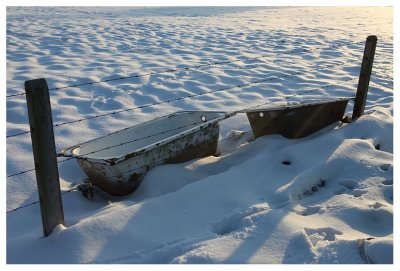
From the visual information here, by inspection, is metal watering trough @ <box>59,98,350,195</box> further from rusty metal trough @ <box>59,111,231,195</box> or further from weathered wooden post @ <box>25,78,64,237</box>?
weathered wooden post @ <box>25,78,64,237</box>

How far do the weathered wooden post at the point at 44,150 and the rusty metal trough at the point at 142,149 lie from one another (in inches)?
29.7


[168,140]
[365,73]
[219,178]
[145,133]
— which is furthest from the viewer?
[365,73]

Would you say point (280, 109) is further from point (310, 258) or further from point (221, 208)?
point (310, 258)

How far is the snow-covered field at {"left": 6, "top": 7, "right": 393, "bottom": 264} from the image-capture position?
3.03 meters

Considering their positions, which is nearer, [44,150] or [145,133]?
[44,150]

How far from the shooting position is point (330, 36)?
42.2 feet

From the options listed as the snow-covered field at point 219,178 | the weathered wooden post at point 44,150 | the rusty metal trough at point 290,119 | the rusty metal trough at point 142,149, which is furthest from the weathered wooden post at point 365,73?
the weathered wooden post at point 44,150

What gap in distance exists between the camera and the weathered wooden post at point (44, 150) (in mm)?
2996

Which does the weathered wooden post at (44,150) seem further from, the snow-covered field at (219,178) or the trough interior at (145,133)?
the trough interior at (145,133)

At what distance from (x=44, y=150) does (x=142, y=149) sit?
115 cm

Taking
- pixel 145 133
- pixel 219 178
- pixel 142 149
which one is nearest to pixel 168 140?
pixel 142 149

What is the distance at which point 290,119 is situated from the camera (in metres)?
5.11

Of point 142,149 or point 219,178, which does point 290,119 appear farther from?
point 142,149
